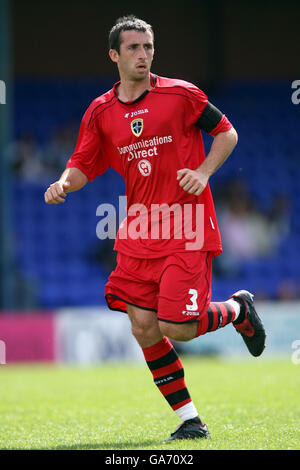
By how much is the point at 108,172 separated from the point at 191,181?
12.8m

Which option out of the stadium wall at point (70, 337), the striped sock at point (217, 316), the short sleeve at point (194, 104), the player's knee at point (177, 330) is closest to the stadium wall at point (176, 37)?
the stadium wall at point (70, 337)

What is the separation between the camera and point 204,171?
4.55m

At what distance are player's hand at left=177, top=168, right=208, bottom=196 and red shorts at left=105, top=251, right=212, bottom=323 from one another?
1.28ft

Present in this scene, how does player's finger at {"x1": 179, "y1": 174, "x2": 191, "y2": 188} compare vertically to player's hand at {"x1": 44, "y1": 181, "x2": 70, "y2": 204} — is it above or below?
above

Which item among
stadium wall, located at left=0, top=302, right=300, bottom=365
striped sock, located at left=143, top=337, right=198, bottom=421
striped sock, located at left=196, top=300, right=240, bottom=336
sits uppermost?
striped sock, located at left=196, top=300, right=240, bottom=336

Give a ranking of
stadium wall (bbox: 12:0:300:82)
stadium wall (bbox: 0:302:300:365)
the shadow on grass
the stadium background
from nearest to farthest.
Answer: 1. the shadow on grass
2. stadium wall (bbox: 0:302:300:365)
3. the stadium background
4. stadium wall (bbox: 12:0:300:82)

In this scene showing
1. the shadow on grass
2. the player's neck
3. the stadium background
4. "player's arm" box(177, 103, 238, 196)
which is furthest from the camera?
the stadium background

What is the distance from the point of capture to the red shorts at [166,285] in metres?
4.50

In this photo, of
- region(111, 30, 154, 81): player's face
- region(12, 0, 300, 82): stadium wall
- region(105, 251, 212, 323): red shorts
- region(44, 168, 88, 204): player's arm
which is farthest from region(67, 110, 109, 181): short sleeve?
region(12, 0, 300, 82): stadium wall

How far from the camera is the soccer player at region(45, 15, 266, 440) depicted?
15.2 ft

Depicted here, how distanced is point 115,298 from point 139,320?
0.21m

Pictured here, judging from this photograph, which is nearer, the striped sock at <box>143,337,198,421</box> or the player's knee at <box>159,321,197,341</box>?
the player's knee at <box>159,321,197,341</box>

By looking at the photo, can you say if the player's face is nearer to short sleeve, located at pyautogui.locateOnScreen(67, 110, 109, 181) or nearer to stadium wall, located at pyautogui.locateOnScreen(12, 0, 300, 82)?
short sleeve, located at pyautogui.locateOnScreen(67, 110, 109, 181)

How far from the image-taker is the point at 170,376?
4742 millimetres
